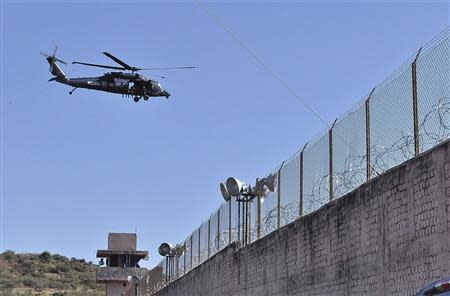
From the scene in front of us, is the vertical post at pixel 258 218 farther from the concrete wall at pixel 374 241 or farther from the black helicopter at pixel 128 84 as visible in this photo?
the black helicopter at pixel 128 84

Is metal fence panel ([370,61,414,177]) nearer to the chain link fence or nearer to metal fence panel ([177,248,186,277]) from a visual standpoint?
the chain link fence

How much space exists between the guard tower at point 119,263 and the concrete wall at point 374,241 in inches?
2094

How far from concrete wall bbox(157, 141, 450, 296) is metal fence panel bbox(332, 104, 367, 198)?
373 millimetres

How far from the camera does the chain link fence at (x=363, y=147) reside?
10.7m

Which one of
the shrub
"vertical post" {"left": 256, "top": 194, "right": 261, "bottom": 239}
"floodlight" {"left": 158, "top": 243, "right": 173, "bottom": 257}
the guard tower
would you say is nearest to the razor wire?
"vertical post" {"left": 256, "top": 194, "right": 261, "bottom": 239}

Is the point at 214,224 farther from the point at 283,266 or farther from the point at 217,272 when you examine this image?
the point at 283,266

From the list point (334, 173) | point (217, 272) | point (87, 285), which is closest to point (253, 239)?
point (217, 272)

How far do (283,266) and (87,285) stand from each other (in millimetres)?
111867

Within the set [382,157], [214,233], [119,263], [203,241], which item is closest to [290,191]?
[382,157]

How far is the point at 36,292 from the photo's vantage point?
367 feet

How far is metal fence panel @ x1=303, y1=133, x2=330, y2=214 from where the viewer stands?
1479 centimetres

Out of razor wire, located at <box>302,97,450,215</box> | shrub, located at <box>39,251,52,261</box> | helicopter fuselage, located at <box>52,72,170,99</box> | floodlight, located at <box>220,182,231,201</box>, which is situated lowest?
razor wire, located at <box>302,97,450,215</box>

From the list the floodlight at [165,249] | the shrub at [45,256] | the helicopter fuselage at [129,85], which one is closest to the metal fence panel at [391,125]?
the helicopter fuselage at [129,85]

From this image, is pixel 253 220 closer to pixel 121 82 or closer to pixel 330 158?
pixel 330 158
